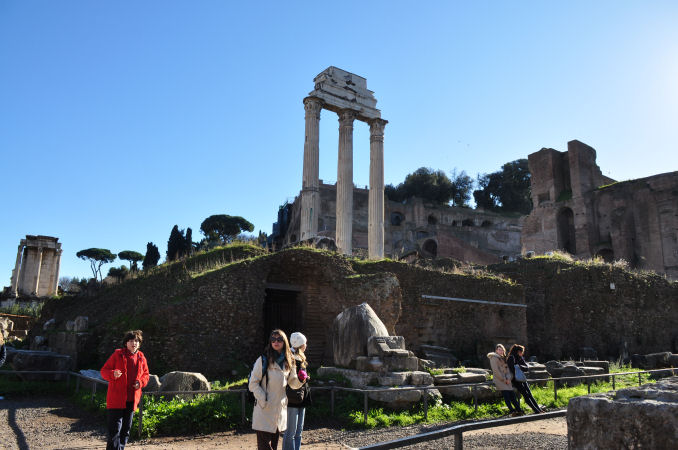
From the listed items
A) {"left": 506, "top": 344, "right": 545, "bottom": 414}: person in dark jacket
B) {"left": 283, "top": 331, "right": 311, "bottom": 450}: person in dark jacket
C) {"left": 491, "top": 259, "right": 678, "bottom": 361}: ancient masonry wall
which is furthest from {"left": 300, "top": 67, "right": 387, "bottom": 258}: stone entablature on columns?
{"left": 283, "top": 331, "right": 311, "bottom": 450}: person in dark jacket

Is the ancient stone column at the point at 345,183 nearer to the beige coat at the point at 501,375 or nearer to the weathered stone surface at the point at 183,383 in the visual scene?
the beige coat at the point at 501,375

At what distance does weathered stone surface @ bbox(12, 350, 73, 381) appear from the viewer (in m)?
11.4

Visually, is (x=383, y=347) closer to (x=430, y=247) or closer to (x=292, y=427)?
(x=292, y=427)

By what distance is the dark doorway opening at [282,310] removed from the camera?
15.3m

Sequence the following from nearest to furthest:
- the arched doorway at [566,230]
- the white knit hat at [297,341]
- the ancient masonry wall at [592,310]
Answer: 1. the white knit hat at [297,341]
2. the ancient masonry wall at [592,310]
3. the arched doorway at [566,230]

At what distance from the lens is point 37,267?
36812mm

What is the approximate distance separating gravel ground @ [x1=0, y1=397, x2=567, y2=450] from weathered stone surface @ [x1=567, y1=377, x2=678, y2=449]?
3.51 meters

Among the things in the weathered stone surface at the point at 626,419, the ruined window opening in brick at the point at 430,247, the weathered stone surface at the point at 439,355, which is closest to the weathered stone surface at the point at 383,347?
the weathered stone surface at the point at 439,355

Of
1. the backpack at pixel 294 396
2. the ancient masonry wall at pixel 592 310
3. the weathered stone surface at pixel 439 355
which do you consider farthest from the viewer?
the ancient masonry wall at pixel 592 310

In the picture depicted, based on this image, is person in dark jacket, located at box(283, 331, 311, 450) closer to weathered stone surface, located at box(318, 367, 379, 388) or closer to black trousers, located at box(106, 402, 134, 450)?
black trousers, located at box(106, 402, 134, 450)

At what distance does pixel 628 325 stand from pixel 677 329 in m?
3.42

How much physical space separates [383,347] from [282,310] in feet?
21.6

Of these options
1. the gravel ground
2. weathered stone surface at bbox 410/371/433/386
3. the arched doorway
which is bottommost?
the gravel ground

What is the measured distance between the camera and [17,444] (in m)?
6.38
